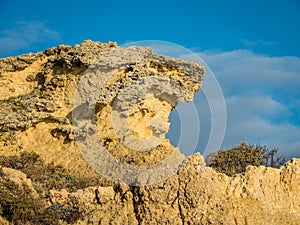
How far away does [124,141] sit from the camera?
16.6 m

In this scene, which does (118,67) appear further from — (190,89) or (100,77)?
(190,89)

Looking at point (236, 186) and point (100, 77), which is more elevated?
point (100, 77)

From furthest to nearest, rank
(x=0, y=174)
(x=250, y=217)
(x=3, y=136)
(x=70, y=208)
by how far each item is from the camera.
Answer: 1. (x=3, y=136)
2. (x=0, y=174)
3. (x=70, y=208)
4. (x=250, y=217)

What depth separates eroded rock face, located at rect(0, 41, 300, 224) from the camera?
420 inches

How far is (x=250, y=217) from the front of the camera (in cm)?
1048

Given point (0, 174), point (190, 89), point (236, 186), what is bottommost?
point (236, 186)

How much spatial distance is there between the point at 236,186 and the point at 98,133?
789 cm

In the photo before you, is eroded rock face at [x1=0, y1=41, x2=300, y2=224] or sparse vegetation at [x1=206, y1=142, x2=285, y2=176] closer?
eroded rock face at [x1=0, y1=41, x2=300, y2=224]

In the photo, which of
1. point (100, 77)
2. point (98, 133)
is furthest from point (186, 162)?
point (100, 77)

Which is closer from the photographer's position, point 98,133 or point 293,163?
point 293,163

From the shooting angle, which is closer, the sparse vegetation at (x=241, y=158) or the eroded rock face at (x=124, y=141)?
the eroded rock face at (x=124, y=141)

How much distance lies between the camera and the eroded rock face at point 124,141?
10.7 meters

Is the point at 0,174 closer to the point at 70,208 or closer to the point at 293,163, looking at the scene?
the point at 70,208

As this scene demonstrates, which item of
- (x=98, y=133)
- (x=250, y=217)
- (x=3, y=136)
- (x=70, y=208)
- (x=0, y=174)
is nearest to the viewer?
(x=250, y=217)
